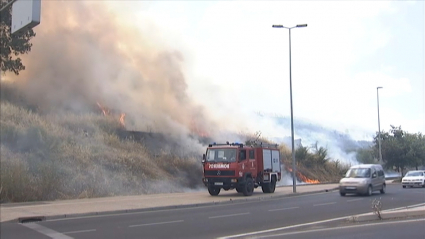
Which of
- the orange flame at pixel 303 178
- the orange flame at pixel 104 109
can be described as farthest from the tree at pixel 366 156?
the orange flame at pixel 104 109

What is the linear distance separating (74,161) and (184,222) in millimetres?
13378

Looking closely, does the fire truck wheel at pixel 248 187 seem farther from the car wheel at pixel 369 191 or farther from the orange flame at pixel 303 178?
the orange flame at pixel 303 178

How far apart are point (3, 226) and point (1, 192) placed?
6.55m

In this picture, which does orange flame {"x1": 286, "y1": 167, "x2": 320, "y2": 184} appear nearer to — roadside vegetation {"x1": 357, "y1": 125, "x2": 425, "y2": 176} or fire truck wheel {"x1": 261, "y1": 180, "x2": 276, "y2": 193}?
roadside vegetation {"x1": 357, "y1": 125, "x2": 425, "y2": 176}

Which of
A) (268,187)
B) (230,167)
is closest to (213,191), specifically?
(230,167)

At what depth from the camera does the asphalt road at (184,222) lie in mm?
11195

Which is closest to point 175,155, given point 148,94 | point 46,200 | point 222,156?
point 148,94

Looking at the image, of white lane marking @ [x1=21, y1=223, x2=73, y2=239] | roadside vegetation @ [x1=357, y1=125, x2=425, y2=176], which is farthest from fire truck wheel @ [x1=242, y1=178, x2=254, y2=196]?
roadside vegetation @ [x1=357, y1=125, x2=425, y2=176]

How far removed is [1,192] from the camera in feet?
61.1

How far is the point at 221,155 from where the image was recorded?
2220cm

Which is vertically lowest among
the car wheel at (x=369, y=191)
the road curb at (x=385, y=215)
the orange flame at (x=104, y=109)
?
the road curb at (x=385, y=215)

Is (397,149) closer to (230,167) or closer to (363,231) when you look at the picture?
(230,167)

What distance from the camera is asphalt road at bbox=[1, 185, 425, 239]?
1120cm

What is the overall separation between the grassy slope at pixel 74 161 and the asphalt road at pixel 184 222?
6.98 m
